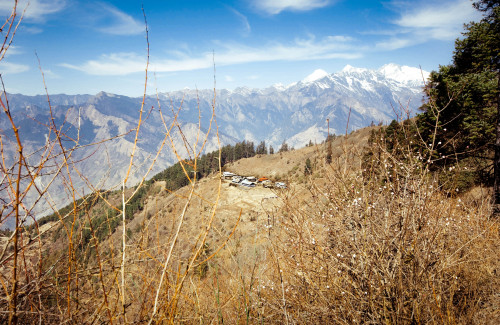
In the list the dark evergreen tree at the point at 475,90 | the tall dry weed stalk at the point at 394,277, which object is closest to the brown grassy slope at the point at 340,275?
the tall dry weed stalk at the point at 394,277

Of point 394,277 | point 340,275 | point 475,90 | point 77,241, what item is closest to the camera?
point 77,241

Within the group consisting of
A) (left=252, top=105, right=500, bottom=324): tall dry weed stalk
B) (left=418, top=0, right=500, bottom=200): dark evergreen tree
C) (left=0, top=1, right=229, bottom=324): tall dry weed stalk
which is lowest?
(left=252, top=105, right=500, bottom=324): tall dry weed stalk

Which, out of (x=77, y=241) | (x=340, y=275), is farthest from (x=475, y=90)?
(x=77, y=241)

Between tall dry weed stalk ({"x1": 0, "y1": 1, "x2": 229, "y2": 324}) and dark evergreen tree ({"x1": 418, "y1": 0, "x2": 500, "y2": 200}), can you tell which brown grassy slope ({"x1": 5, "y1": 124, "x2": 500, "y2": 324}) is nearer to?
tall dry weed stalk ({"x1": 0, "y1": 1, "x2": 229, "y2": 324})

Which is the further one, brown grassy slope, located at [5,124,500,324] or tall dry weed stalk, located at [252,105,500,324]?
tall dry weed stalk, located at [252,105,500,324]

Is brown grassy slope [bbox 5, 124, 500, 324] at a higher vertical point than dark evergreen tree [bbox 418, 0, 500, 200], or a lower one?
lower

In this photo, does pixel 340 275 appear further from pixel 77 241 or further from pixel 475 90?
pixel 475 90

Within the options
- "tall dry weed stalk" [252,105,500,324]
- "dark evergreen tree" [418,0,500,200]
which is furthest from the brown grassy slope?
"dark evergreen tree" [418,0,500,200]

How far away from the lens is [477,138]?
10.7 metres

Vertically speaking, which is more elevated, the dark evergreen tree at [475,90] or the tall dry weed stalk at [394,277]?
the dark evergreen tree at [475,90]

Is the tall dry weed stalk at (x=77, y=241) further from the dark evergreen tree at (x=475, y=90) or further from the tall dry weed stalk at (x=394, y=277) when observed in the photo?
the dark evergreen tree at (x=475, y=90)

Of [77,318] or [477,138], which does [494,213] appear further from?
[77,318]

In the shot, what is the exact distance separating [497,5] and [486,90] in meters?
4.64

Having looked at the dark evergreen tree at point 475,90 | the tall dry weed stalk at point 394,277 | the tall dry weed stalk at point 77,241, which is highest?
the dark evergreen tree at point 475,90
